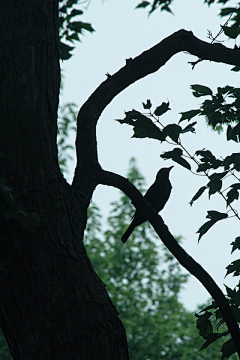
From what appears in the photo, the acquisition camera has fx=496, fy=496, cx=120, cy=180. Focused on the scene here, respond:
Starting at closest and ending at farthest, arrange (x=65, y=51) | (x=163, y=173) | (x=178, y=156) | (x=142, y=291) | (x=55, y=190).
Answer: (x=55, y=190) < (x=178, y=156) < (x=65, y=51) < (x=163, y=173) < (x=142, y=291)

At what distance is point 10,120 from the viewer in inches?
103

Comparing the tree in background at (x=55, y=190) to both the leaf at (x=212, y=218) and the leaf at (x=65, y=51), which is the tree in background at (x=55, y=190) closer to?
the leaf at (x=212, y=218)

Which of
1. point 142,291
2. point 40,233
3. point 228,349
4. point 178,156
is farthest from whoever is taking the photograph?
point 142,291

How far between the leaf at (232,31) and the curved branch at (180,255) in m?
1.09

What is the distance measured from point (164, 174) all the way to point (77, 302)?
507 centimetres

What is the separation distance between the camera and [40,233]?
2.38 meters

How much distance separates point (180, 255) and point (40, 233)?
92cm

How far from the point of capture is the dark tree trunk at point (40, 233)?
2223 millimetres

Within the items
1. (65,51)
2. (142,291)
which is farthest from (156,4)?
(142,291)

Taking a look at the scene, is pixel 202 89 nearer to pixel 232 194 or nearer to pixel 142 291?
pixel 232 194

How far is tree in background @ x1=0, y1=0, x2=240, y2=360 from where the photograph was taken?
7.31 feet

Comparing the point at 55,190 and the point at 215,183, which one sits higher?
the point at 215,183

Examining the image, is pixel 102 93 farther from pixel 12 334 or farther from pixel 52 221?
pixel 12 334

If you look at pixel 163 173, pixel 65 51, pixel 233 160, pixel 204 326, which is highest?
pixel 163 173
